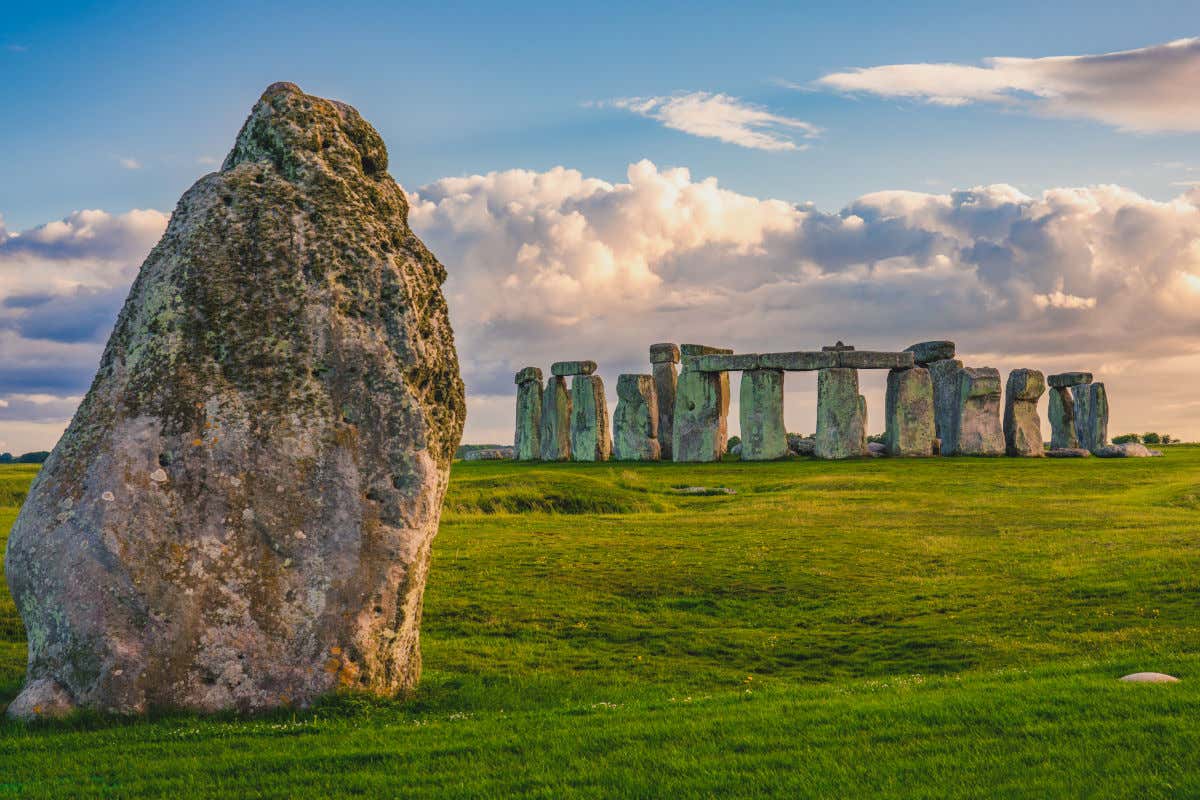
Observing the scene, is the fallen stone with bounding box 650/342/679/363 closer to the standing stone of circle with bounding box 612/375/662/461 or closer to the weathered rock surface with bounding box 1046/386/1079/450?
the standing stone of circle with bounding box 612/375/662/461

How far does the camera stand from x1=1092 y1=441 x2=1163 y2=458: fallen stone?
4534 cm

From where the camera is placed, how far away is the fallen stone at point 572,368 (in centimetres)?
4775

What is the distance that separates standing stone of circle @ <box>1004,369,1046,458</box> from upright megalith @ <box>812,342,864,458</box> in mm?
6313

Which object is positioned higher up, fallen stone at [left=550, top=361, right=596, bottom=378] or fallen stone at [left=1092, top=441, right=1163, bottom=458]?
fallen stone at [left=550, top=361, right=596, bottom=378]

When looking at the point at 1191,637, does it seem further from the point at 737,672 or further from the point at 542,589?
the point at 542,589

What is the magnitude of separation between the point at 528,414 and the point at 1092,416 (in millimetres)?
23805

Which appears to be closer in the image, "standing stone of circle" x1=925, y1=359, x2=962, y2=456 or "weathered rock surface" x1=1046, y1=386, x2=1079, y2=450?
"standing stone of circle" x1=925, y1=359, x2=962, y2=456

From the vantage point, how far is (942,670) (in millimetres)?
A: 12391

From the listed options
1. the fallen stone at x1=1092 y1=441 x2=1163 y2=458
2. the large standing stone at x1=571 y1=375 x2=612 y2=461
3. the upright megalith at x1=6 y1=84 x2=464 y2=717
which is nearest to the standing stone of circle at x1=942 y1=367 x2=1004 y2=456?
the fallen stone at x1=1092 y1=441 x2=1163 y2=458

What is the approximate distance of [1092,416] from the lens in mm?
49062

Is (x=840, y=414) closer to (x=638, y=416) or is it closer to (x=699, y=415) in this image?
(x=699, y=415)

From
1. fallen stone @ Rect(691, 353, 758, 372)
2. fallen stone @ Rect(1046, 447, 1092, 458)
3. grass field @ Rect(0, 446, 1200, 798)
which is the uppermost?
fallen stone @ Rect(691, 353, 758, 372)

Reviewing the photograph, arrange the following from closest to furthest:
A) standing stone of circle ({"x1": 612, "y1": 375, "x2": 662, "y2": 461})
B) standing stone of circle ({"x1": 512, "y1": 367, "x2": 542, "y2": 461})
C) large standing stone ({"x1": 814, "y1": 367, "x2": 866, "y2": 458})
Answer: large standing stone ({"x1": 814, "y1": 367, "x2": 866, "y2": 458}) < standing stone of circle ({"x1": 612, "y1": 375, "x2": 662, "y2": 461}) < standing stone of circle ({"x1": 512, "y1": 367, "x2": 542, "y2": 461})

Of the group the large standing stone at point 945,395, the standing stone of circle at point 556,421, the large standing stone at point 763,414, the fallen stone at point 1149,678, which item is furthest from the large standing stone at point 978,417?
the fallen stone at point 1149,678
